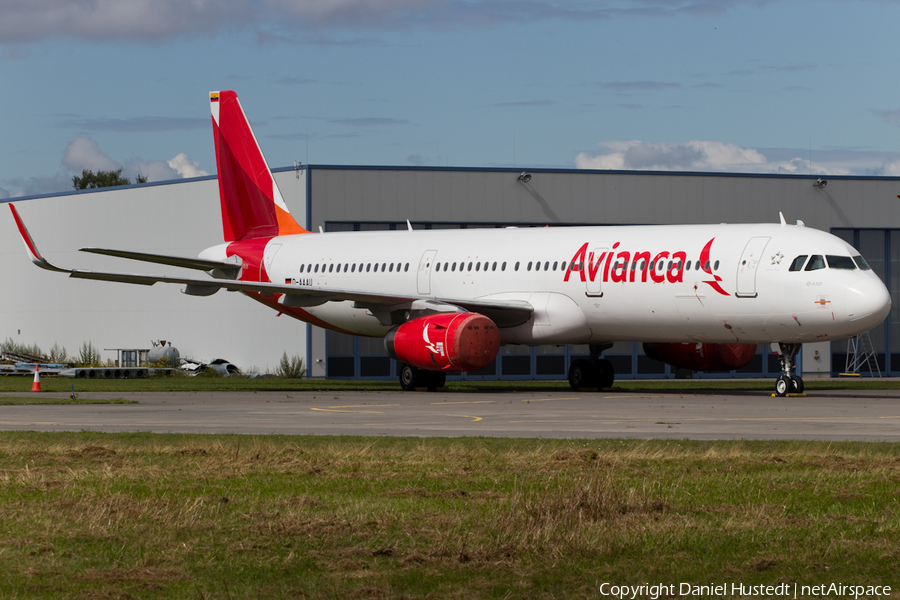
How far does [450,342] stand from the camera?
27219 mm

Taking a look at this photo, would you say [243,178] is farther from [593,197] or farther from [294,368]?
[593,197]

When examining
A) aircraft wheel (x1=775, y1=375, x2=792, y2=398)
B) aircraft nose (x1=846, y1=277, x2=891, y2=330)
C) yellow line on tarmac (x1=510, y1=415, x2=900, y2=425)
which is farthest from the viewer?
aircraft wheel (x1=775, y1=375, x2=792, y2=398)

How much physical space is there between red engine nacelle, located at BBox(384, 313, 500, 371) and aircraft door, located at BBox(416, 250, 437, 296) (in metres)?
3.92

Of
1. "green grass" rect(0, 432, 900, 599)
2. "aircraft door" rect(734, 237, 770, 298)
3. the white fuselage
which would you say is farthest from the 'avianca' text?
"green grass" rect(0, 432, 900, 599)

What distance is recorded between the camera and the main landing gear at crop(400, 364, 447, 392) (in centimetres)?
A: 3059

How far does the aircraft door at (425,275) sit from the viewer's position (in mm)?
32281

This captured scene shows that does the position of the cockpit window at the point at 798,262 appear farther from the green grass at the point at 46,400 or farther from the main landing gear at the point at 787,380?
the green grass at the point at 46,400

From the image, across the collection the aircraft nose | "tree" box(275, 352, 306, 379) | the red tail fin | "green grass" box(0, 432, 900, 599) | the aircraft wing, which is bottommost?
"green grass" box(0, 432, 900, 599)

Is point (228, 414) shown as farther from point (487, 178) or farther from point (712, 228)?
point (487, 178)

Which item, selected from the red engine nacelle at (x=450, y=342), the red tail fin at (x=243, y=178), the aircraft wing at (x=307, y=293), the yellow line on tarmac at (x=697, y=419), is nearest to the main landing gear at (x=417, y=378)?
the aircraft wing at (x=307, y=293)

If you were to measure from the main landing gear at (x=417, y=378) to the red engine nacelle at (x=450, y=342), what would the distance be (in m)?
2.18

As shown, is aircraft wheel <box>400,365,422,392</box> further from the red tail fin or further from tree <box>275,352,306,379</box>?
tree <box>275,352,306,379</box>

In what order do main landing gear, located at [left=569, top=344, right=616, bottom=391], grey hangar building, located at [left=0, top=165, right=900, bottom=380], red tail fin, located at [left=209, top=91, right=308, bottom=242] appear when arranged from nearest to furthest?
1. main landing gear, located at [left=569, top=344, right=616, bottom=391]
2. red tail fin, located at [left=209, top=91, right=308, bottom=242]
3. grey hangar building, located at [left=0, top=165, right=900, bottom=380]

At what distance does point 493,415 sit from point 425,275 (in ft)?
40.5
